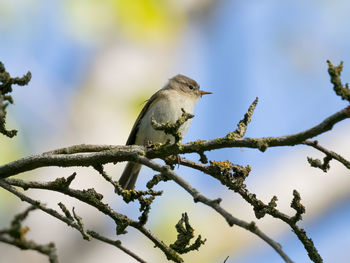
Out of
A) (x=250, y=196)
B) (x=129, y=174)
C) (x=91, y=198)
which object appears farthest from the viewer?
(x=129, y=174)

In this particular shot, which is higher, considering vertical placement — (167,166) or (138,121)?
(138,121)

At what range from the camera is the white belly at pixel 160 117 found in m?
6.12

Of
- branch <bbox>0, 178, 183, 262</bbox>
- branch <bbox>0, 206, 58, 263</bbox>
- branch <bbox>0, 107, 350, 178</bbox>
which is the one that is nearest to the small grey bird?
branch <bbox>0, 178, 183, 262</bbox>

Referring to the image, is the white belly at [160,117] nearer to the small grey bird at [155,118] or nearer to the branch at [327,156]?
the small grey bird at [155,118]

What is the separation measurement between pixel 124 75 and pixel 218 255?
11.0 feet

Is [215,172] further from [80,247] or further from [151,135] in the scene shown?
[80,247]

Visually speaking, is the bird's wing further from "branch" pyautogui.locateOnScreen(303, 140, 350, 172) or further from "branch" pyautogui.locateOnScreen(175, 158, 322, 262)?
"branch" pyautogui.locateOnScreen(303, 140, 350, 172)

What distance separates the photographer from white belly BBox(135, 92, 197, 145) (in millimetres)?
6125

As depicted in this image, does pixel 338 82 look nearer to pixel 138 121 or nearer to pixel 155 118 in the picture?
pixel 155 118

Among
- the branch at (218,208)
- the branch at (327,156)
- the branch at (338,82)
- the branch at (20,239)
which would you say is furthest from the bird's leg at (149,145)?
the branch at (20,239)

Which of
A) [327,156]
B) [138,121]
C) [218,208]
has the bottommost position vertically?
[218,208]

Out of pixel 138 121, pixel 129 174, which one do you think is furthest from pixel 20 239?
pixel 138 121

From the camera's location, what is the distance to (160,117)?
6.13 metres

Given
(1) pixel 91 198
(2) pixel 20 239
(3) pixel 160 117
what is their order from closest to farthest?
(2) pixel 20 239 → (1) pixel 91 198 → (3) pixel 160 117
